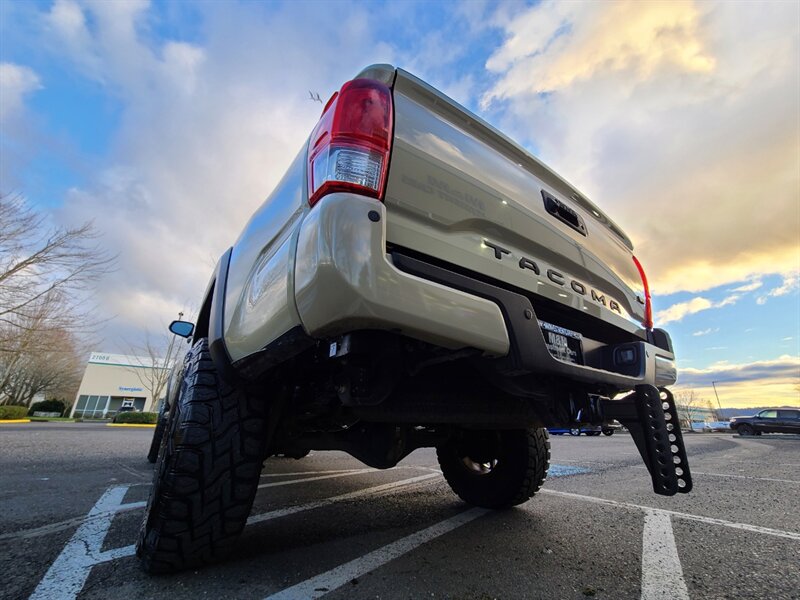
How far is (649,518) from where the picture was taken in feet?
8.79

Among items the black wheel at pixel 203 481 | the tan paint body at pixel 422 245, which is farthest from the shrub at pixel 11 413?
the tan paint body at pixel 422 245

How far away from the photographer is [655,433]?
1.58 metres

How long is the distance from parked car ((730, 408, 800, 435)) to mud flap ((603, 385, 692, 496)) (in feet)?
95.0

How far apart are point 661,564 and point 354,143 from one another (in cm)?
235

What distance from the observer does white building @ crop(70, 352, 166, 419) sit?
36.7 metres

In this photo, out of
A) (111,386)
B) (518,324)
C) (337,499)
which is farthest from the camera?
(111,386)

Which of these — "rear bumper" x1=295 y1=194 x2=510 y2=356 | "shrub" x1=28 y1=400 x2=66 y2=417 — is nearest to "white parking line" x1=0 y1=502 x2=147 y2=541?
"rear bumper" x1=295 y1=194 x2=510 y2=356

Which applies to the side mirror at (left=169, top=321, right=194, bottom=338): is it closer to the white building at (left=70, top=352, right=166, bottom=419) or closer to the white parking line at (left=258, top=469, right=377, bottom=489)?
the white parking line at (left=258, top=469, right=377, bottom=489)

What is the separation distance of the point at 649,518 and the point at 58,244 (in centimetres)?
1854

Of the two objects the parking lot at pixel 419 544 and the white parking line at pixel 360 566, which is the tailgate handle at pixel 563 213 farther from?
the white parking line at pixel 360 566

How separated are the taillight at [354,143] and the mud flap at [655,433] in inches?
54.6

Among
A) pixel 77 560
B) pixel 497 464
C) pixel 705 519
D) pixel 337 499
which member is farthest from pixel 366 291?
pixel 705 519

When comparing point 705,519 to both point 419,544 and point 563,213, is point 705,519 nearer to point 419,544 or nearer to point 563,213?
point 419,544

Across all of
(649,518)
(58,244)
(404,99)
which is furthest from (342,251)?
(58,244)
